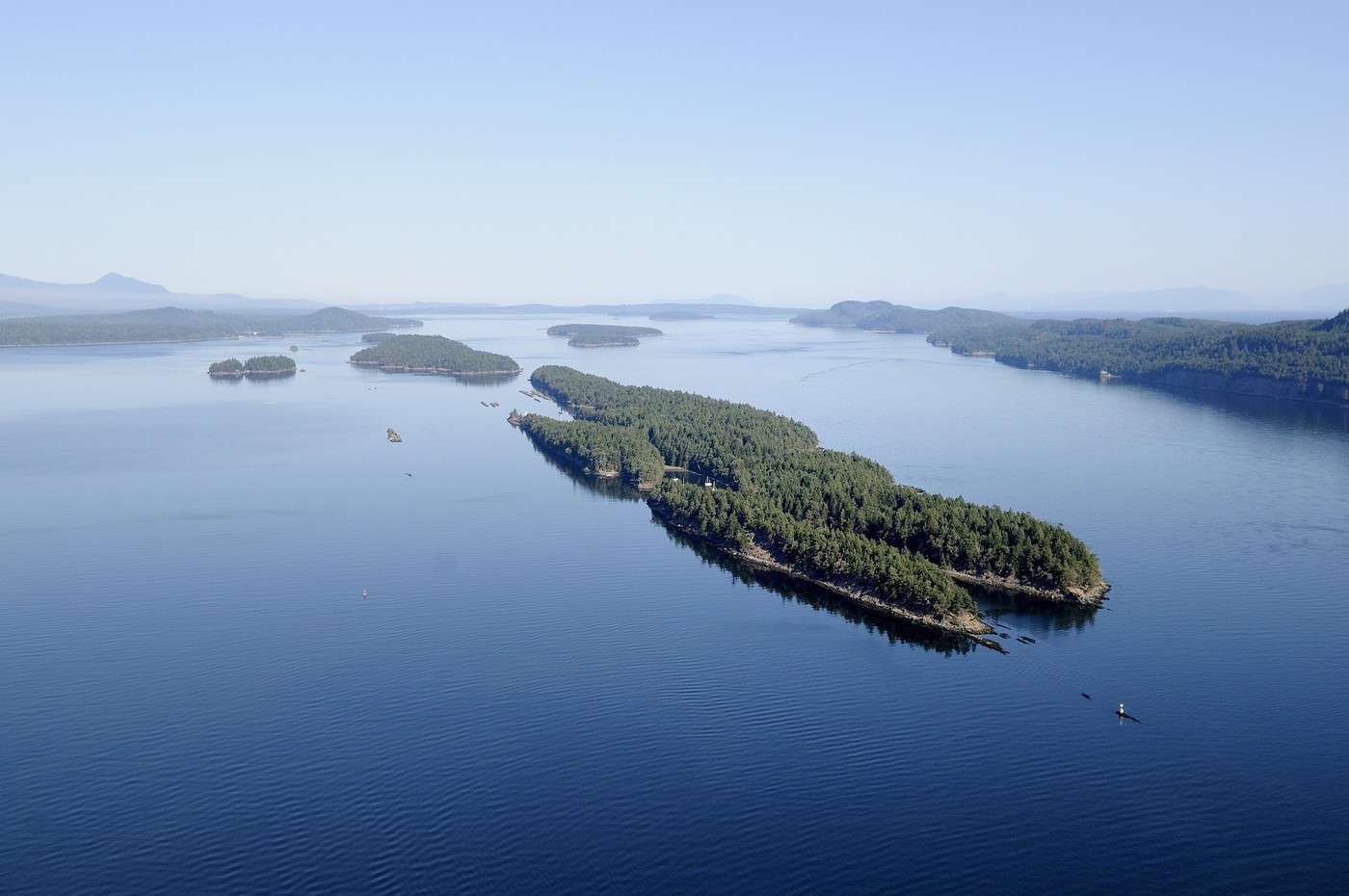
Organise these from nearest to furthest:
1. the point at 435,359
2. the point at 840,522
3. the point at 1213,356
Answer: the point at 840,522
the point at 1213,356
the point at 435,359

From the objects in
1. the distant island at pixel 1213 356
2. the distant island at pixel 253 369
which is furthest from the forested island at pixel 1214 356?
the distant island at pixel 253 369

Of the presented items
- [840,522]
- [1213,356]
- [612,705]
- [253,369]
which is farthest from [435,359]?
[612,705]

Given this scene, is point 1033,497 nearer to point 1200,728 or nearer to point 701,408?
point 1200,728

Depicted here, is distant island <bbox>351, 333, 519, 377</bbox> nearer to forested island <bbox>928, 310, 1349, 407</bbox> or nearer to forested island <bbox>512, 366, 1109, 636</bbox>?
forested island <bbox>512, 366, 1109, 636</bbox>

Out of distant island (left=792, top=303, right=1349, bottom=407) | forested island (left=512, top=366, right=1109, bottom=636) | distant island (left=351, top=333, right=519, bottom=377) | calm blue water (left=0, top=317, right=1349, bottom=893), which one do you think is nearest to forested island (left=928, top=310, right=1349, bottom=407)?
distant island (left=792, top=303, right=1349, bottom=407)

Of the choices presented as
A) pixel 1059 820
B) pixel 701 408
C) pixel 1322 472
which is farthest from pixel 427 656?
pixel 1322 472

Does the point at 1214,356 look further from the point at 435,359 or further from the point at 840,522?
the point at 435,359
